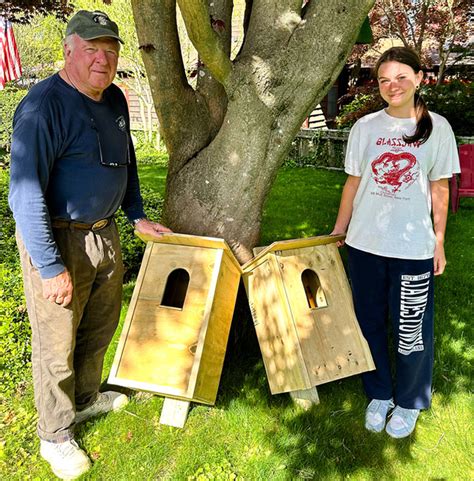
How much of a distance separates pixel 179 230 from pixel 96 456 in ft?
4.74

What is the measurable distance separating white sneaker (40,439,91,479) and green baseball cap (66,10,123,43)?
2143mm

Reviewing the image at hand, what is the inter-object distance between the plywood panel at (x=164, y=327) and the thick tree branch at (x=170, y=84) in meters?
0.79

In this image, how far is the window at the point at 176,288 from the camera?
10.5 feet

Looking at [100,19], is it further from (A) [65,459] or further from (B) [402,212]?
(A) [65,459]

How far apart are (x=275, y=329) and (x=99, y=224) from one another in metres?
1.20

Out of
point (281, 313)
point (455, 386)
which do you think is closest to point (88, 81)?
point (281, 313)

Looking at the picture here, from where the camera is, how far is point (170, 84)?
10.1 feet

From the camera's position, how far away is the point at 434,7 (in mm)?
14430

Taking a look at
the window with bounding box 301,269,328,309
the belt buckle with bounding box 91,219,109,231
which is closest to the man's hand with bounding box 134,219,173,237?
the belt buckle with bounding box 91,219,109,231

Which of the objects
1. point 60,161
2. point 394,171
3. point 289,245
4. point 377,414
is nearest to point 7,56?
point 60,161

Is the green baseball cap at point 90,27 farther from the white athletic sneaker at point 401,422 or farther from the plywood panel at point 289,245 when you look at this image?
the white athletic sneaker at point 401,422

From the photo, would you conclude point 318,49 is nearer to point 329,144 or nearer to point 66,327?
point 66,327

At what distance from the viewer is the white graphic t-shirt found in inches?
99.2

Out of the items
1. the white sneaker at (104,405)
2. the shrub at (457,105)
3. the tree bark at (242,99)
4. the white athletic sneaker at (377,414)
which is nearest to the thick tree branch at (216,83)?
the tree bark at (242,99)
